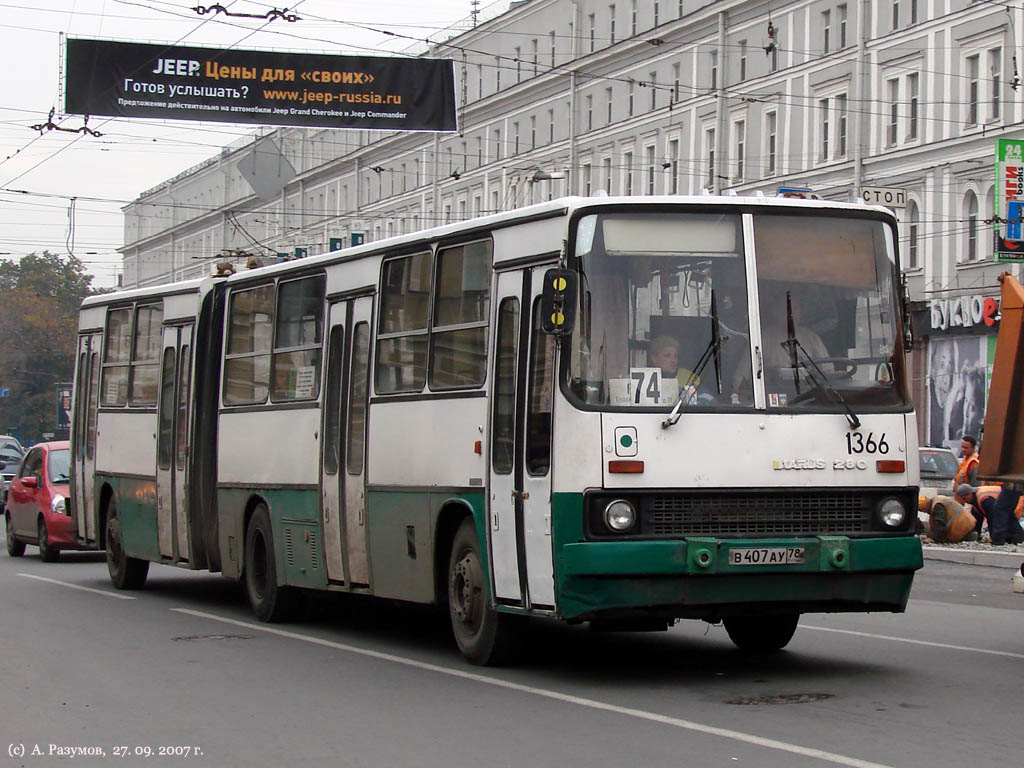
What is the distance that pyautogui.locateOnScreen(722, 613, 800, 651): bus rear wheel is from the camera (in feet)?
39.9

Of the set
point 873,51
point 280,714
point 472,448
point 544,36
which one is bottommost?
point 280,714

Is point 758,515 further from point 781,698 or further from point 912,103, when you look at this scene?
point 912,103

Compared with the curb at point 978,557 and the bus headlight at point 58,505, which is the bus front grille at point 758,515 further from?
the bus headlight at point 58,505

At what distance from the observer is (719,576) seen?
10.3m

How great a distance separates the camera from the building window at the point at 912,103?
5012 cm

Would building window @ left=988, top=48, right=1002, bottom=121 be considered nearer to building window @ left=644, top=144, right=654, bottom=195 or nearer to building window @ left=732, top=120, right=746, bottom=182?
building window @ left=732, top=120, right=746, bottom=182

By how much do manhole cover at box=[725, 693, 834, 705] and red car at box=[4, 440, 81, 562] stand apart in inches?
584

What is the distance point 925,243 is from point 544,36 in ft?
81.0

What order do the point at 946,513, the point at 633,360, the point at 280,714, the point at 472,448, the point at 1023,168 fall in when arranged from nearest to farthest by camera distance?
1. the point at 280,714
2. the point at 633,360
3. the point at 472,448
4. the point at 946,513
5. the point at 1023,168

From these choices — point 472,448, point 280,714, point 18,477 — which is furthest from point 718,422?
point 18,477

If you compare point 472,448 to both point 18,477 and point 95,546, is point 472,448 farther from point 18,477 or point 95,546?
point 18,477

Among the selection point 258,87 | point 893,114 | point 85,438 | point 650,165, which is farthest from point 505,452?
point 650,165

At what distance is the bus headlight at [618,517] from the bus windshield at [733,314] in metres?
0.56

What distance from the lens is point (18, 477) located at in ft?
85.9
